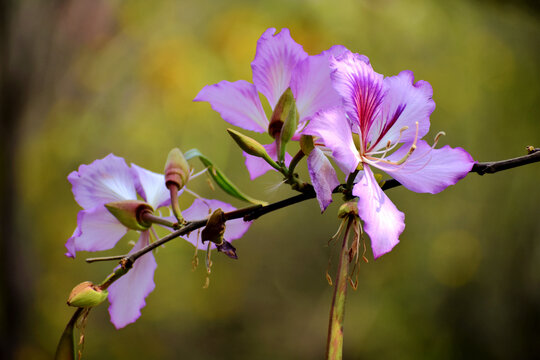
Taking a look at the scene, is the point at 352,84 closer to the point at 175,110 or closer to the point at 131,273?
the point at 131,273

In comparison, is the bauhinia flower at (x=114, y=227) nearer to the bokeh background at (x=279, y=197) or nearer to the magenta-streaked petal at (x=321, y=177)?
the magenta-streaked petal at (x=321, y=177)

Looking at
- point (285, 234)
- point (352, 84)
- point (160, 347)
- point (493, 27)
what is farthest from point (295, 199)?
point (493, 27)

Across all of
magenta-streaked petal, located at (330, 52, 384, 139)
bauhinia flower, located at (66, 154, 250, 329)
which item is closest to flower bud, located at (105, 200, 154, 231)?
bauhinia flower, located at (66, 154, 250, 329)

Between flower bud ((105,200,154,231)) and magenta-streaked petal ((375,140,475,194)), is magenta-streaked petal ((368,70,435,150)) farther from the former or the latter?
flower bud ((105,200,154,231))

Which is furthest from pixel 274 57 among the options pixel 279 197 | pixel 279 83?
pixel 279 197

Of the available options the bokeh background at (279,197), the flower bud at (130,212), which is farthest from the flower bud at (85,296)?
the bokeh background at (279,197)

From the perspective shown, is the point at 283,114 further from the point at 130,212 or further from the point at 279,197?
the point at 279,197

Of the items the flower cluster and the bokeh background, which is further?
the bokeh background
